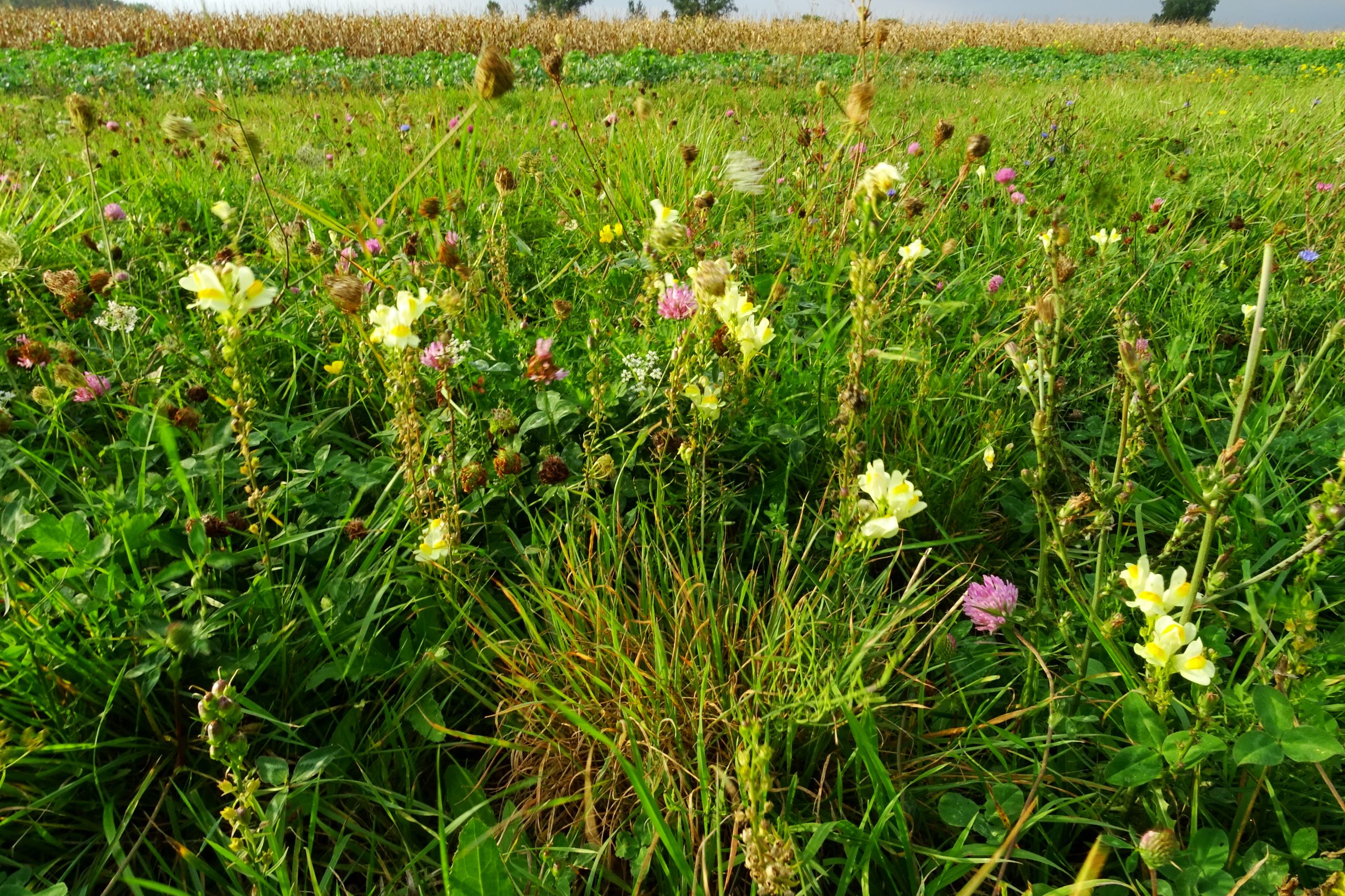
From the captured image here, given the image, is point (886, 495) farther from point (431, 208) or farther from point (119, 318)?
point (119, 318)

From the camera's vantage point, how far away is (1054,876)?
99cm

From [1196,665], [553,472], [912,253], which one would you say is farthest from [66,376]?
[1196,665]

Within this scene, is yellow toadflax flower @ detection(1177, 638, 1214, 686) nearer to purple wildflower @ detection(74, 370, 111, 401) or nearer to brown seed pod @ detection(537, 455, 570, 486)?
brown seed pod @ detection(537, 455, 570, 486)

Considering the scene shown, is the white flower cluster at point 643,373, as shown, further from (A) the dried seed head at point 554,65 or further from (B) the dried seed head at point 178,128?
(B) the dried seed head at point 178,128

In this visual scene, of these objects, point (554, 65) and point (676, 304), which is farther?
point (554, 65)

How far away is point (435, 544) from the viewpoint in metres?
1.18

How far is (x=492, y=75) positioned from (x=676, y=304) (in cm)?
61

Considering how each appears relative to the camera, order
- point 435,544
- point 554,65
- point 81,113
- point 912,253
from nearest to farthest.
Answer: point 435,544
point 912,253
point 81,113
point 554,65

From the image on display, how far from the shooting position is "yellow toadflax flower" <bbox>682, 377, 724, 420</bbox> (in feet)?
4.16

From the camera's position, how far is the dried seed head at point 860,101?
1540 millimetres

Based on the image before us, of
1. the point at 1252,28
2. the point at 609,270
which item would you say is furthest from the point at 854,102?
the point at 1252,28

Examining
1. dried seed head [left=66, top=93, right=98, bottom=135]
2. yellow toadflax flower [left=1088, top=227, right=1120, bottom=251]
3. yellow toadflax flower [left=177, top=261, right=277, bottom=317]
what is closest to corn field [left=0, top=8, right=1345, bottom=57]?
yellow toadflax flower [left=1088, top=227, right=1120, bottom=251]

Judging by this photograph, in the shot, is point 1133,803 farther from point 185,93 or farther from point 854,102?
point 185,93

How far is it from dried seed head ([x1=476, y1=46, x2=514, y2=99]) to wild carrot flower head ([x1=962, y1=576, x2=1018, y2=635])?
1.18m
